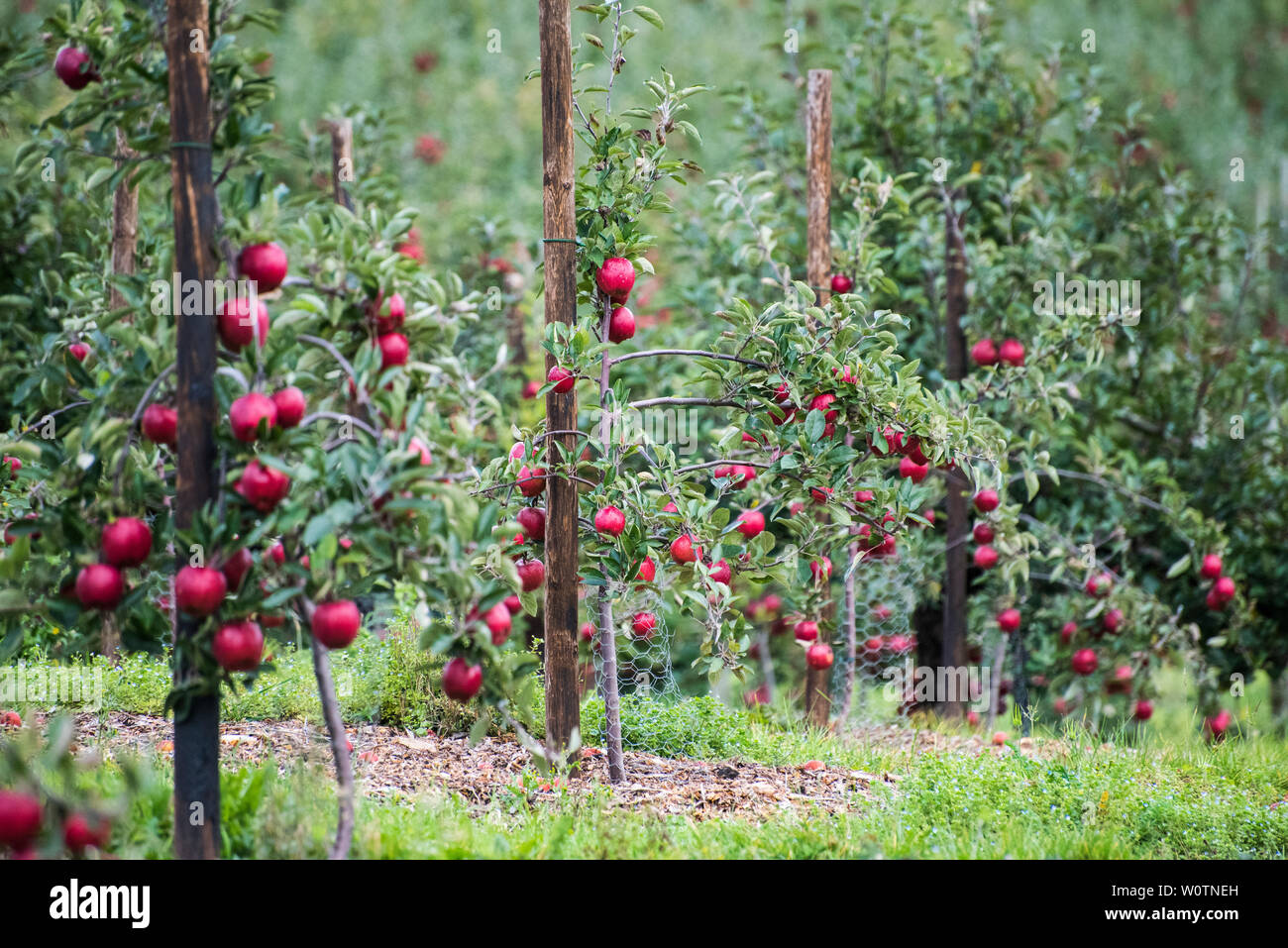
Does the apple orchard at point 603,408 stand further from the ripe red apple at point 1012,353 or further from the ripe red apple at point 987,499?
the ripe red apple at point 987,499

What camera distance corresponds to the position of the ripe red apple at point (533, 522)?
318 centimetres

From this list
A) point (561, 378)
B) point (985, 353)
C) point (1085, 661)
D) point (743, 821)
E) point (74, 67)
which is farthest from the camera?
point (1085, 661)

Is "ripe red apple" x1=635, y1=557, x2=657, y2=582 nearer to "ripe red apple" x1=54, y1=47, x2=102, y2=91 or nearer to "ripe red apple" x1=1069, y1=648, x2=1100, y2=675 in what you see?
"ripe red apple" x1=54, y1=47, x2=102, y2=91

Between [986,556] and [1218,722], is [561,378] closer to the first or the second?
[986,556]

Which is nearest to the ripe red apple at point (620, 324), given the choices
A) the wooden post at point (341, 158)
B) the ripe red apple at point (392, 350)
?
the ripe red apple at point (392, 350)

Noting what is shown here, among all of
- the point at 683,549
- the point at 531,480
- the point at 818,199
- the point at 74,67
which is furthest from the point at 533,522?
the point at 818,199

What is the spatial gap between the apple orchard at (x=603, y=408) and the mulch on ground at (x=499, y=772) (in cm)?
19

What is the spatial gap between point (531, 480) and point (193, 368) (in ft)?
3.73

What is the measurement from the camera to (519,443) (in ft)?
10.3

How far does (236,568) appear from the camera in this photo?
218cm

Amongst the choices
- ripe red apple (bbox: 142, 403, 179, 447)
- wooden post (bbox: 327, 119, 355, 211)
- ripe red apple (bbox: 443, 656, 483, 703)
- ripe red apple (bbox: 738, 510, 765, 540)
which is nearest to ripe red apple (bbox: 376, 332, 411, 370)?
ripe red apple (bbox: 142, 403, 179, 447)
